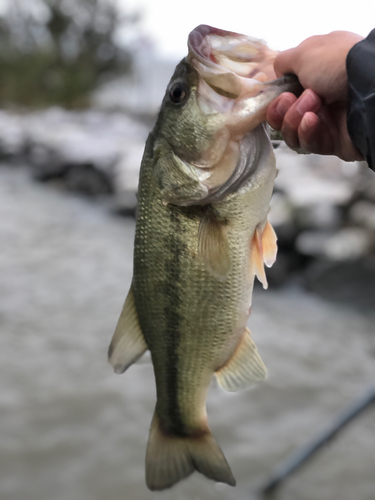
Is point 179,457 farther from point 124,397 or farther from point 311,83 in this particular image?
point 124,397

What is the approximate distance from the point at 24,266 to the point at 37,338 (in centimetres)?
196

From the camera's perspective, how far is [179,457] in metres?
1.50

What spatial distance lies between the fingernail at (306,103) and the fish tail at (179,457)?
1.01 metres

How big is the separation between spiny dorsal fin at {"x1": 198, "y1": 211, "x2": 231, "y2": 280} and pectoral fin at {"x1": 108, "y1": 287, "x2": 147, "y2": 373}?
27cm

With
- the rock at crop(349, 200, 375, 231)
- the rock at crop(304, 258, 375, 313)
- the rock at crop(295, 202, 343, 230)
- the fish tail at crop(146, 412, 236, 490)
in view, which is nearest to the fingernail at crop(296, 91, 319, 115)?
the fish tail at crop(146, 412, 236, 490)

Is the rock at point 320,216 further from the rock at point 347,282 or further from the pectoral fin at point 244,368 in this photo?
the pectoral fin at point 244,368

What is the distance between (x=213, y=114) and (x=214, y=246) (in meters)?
0.31

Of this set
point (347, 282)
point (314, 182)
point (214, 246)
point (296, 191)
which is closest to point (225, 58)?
point (214, 246)

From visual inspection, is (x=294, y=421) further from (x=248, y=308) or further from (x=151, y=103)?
(x=151, y=103)

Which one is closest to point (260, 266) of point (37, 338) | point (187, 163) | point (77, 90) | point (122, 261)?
point (187, 163)

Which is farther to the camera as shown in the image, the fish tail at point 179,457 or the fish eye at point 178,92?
the fish tail at point 179,457

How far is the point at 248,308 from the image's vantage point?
132cm

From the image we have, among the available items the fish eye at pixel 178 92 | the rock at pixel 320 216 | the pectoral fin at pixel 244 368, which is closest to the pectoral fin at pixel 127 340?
the pectoral fin at pixel 244 368

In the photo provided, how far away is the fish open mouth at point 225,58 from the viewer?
1070 mm
